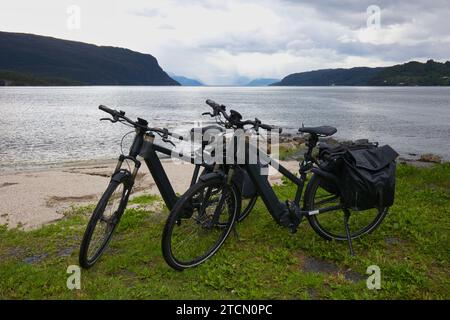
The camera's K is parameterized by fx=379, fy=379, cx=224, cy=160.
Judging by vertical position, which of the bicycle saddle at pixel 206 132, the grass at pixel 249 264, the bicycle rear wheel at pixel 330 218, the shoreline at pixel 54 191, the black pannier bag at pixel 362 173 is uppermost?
the bicycle saddle at pixel 206 132

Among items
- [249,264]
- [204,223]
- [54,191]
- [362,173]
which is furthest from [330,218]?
[54,191]

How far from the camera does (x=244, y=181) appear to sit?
654 cm

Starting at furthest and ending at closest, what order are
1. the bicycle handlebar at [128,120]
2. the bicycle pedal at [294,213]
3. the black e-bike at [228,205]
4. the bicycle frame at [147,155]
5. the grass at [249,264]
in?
the bicycle pedal at [294,213] < the black e-bike at [228,205] < the bicycle frame at [147,155] < the bicycle handlebar at [128,120] < the grass at [249,264]

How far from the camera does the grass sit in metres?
5.23

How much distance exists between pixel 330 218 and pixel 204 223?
10.4 ft

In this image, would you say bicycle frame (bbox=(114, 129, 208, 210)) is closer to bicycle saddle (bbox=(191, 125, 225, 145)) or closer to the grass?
bicycle saddle (bbox=(191, 125, 225, 145))

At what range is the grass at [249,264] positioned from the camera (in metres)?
5.23

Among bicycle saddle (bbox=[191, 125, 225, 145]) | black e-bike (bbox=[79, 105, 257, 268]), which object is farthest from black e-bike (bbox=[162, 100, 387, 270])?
black e-bike (bbox=[79, 105, 257, 268])

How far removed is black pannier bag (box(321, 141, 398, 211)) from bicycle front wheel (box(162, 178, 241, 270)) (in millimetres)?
1746

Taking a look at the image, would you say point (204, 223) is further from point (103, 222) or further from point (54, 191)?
point (54, 191)

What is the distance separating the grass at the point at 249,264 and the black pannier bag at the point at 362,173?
93 cm

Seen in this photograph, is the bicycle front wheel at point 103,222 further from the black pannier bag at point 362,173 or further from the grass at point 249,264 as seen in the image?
the black pannier bag at point 362,173

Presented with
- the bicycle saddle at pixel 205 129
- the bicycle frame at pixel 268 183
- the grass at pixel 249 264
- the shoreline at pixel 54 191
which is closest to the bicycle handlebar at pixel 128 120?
the bicycle saddle at pixel 205 129
